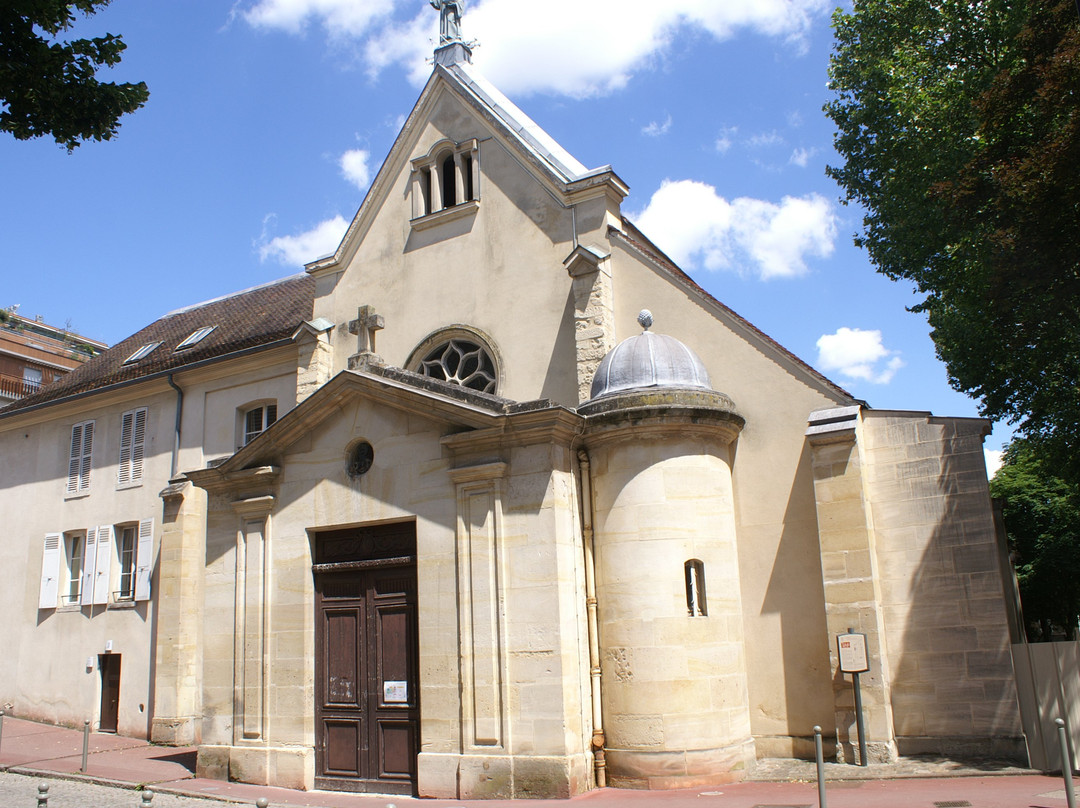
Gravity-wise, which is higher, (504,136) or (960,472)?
(504,136)

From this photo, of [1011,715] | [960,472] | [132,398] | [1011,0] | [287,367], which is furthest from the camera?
[132,398]

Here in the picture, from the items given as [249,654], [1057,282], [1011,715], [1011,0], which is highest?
[1011,0]

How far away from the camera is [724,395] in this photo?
13.4 m

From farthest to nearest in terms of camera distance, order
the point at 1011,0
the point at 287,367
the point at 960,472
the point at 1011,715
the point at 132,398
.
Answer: the point at 132,398
the point at 287,367
the point at 1011,0
the point at 960,472
the point at 1011,715

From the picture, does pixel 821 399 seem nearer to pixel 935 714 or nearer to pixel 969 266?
pixel 935 714

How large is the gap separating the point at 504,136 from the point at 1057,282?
32.1 ft

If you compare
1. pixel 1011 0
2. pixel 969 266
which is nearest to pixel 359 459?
pixel 969 266

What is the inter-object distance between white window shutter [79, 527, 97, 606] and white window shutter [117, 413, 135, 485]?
1504 millimetres

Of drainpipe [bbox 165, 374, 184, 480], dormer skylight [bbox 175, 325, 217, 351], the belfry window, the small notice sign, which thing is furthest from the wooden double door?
dormer skylight [bbox 175, 325, 217, 351]

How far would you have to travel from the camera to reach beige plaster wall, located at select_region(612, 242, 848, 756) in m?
13.2

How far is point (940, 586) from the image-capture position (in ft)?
42.6

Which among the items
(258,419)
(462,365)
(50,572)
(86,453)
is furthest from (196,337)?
(462,365)

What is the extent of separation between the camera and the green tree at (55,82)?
9445 mm

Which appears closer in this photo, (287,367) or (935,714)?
(935,714)
